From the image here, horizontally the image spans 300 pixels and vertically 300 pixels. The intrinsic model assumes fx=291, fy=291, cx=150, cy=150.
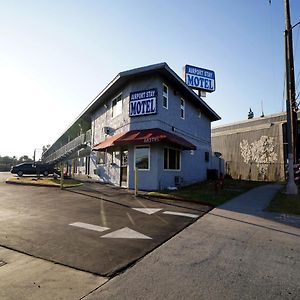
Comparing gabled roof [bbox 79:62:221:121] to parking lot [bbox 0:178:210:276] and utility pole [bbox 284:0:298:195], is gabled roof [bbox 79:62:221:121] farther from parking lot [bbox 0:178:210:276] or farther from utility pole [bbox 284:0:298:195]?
parking lot [bbox 0:178:210:276]

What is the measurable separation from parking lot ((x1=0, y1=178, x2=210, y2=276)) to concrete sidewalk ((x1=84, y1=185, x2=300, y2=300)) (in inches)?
17.7

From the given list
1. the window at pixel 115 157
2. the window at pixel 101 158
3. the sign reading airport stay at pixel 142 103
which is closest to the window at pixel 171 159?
the sign reading airport stay at pixel 142 103

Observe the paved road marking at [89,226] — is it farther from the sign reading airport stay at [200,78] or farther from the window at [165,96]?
the sign reading airport stay at [200,78]

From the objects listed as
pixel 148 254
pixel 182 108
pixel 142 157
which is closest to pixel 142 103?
pixel 142 157

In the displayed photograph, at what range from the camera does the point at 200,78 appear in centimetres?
2895

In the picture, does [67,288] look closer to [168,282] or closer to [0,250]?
[168,282]

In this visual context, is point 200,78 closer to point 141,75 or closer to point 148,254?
point 141,75

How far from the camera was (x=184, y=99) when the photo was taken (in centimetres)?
2139

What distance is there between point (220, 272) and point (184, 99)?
58.2 feet

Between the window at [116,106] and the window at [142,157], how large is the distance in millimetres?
3686

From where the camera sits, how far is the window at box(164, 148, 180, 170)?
1752cm

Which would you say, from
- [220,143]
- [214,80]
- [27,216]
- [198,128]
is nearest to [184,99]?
[198,128]

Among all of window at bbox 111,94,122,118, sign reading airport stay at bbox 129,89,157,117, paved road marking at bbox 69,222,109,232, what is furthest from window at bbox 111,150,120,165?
paved road marking at bbox 69,222,109,232

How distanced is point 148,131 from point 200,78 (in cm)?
1491
